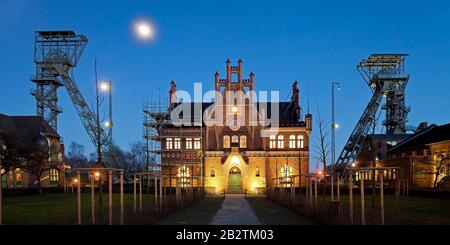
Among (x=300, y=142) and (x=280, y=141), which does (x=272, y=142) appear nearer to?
(x=280, y=141)

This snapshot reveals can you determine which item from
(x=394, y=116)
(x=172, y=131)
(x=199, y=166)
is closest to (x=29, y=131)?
(x=172, y=131)

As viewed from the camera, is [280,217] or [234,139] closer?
[280,217]

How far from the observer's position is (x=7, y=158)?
2031 inches

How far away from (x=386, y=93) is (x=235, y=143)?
34.2 meters

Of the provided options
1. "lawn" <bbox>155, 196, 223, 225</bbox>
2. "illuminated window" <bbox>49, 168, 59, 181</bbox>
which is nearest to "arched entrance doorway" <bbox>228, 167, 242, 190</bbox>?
"illuminated window" <bbox>49, 168, 59, 181</bbox>

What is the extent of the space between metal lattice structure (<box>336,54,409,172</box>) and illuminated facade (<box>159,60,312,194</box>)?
13.9m

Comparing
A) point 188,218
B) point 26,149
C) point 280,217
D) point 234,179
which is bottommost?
point 234,179

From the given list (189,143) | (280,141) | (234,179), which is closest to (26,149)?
(189,143)

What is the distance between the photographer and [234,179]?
69250mm

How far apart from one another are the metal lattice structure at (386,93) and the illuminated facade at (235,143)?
545 inches

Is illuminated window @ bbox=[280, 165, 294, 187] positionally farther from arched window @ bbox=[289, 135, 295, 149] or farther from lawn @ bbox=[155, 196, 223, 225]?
lawn @ bbox=[155, 196, 223, 225]

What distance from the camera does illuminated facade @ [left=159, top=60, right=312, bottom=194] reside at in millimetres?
69500
